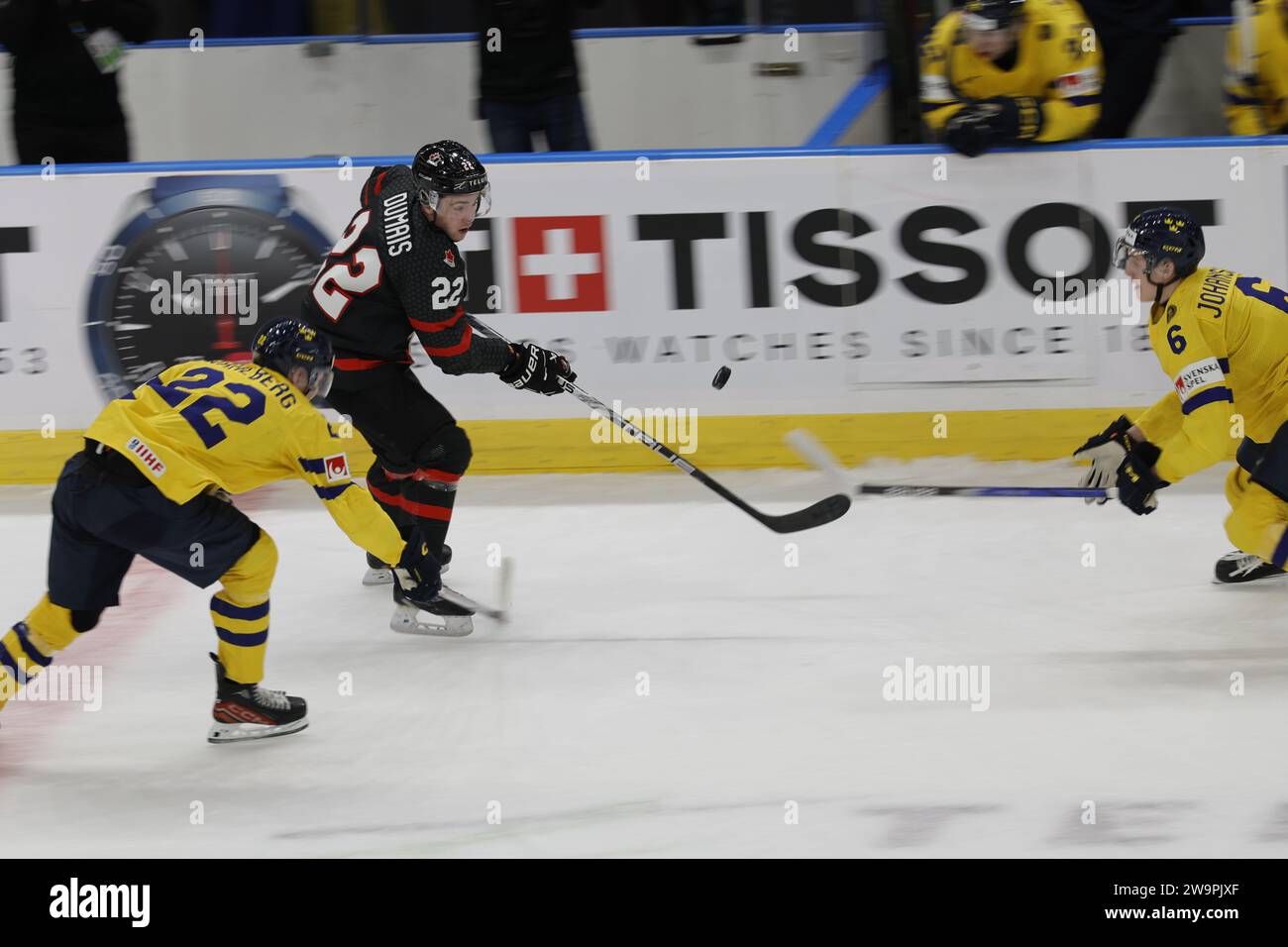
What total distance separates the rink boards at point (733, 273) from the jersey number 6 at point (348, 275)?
1.25 metres

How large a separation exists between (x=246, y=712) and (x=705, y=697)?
1145 mm

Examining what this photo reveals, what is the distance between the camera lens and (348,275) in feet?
14.7

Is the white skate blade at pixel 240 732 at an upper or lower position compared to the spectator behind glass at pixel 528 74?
lower

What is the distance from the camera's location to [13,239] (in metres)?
5.74

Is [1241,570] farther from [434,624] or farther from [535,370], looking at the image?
[434,624]

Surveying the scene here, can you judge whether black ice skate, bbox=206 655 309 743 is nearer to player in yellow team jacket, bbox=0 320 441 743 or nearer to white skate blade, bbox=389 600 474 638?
player in yellow team jacket, bbox=0 320 441 743

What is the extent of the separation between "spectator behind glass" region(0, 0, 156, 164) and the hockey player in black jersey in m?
1.86

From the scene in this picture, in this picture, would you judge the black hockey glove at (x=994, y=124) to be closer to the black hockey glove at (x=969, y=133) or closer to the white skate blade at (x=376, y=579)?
the black hockey glove at (x=969, y=133)

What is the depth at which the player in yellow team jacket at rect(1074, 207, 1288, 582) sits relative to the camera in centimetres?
416

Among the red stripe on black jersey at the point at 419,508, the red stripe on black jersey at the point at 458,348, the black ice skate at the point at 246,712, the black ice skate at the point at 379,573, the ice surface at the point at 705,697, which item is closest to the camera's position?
the ice surface at the point at 705,697

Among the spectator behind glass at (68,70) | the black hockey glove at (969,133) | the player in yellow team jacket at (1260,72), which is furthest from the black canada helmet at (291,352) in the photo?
the player in yellow team jacket at (1260,72)

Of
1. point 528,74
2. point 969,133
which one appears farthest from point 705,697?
point 528,74

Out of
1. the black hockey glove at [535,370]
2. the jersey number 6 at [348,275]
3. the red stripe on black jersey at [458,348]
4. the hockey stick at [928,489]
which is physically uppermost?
the jersey number 6 at [348,275]

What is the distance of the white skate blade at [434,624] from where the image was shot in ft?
15.0
